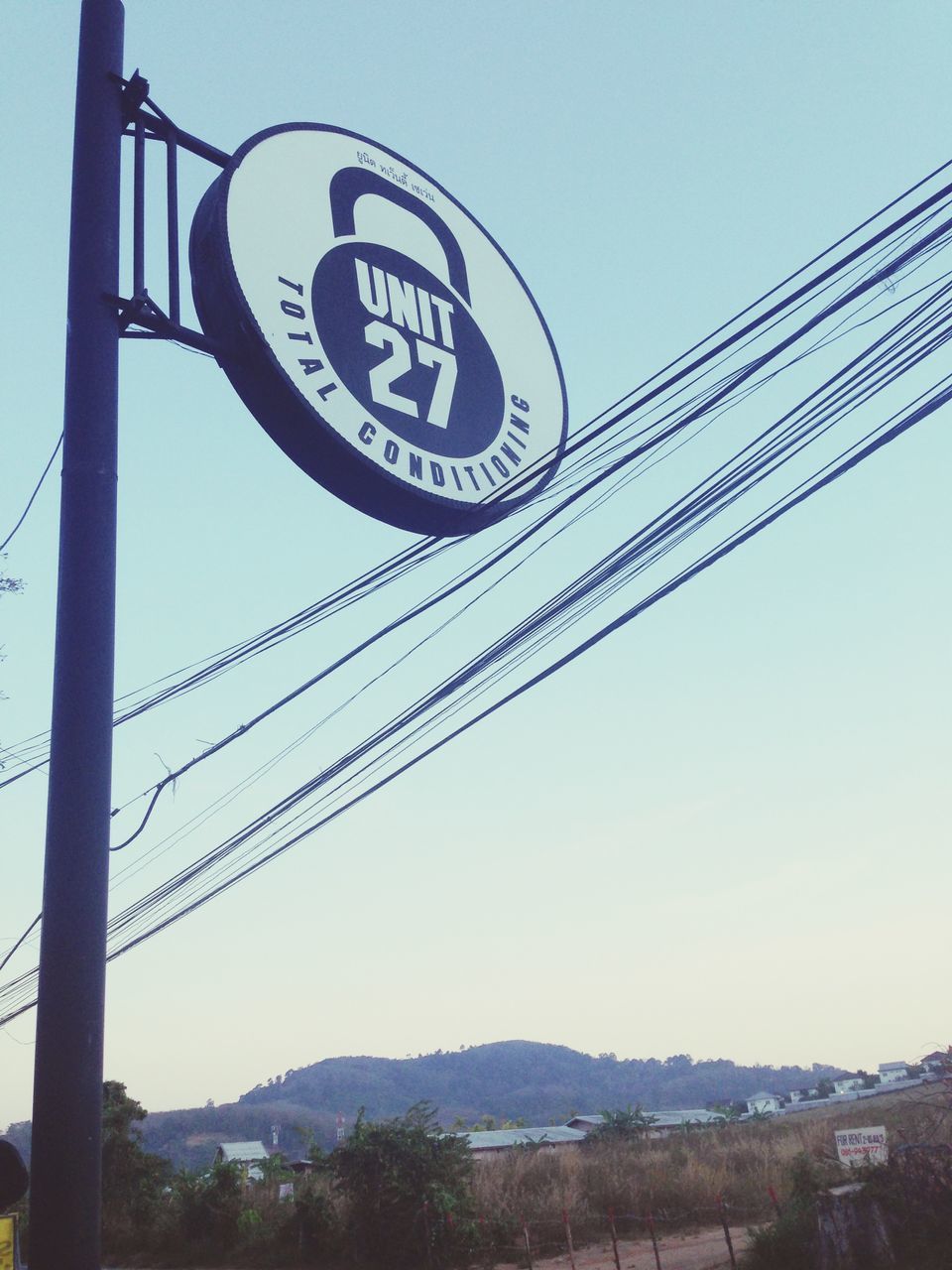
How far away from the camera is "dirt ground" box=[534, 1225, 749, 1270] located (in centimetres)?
2122

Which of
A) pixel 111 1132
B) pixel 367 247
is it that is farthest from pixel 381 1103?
pixel 367 247

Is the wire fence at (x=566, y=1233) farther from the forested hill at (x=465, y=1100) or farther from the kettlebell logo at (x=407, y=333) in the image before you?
the forested hill at (x=465, y=1100)

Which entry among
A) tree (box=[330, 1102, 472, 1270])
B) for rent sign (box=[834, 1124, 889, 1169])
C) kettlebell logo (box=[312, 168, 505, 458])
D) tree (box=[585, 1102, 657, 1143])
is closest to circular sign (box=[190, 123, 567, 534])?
kettlebell logo (box=[312, 168, 505, 458])

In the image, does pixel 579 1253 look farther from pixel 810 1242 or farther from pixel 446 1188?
pixel 810 1242

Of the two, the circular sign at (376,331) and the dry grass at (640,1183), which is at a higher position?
the circular sign at (376,331)

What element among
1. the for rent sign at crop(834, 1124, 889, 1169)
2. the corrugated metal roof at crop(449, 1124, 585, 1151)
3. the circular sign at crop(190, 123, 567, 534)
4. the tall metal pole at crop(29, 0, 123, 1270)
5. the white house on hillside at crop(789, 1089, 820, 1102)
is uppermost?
the circular sign at crop(190, 123, 567, 534)

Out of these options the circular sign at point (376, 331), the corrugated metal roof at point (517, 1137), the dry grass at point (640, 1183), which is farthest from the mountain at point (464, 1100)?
the circular sign at point (376, 331)

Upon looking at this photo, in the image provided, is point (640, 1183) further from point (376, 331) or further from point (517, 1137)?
point (376, 331)

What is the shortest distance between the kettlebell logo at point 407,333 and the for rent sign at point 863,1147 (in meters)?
16.5

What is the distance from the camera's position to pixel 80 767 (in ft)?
11.6

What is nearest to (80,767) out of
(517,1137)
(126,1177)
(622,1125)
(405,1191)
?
(405,1191)

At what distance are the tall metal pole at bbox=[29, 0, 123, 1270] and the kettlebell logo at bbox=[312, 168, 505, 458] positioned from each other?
3.80 feet

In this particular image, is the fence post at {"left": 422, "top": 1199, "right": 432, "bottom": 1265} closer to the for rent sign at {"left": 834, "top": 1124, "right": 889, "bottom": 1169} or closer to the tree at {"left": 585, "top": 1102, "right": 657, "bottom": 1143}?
the for rent sign at {"left": 834, "top": 1124, "right": 889, "bottom": 1169}

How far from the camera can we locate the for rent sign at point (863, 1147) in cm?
1775
